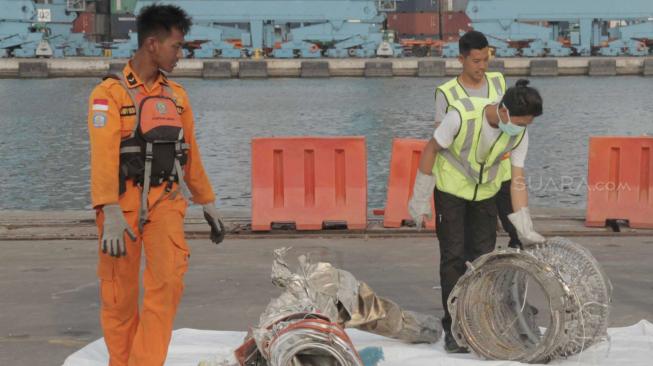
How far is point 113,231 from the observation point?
570cm

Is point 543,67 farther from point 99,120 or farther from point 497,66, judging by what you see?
point 99,120

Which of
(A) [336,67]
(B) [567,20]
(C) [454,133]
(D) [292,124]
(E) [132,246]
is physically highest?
(B) [567,20]

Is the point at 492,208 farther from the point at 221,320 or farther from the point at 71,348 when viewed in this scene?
the point at 71,348

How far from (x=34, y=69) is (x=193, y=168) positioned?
64.1m

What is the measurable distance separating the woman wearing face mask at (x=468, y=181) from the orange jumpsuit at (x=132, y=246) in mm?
1689

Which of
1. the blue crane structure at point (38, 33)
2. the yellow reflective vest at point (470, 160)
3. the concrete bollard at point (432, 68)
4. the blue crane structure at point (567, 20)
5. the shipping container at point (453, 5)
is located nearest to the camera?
the yellow reflective vest at point (470, 160)

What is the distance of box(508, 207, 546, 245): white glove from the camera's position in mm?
6941

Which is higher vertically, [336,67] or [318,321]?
[318,321]

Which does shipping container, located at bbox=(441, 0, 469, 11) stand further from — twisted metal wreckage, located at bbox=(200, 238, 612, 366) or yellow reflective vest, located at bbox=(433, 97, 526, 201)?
twisted metal wreckage, located at bbox=(200, 238, 612, 366)

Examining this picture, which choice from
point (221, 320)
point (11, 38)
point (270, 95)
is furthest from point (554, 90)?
point (221, 320)

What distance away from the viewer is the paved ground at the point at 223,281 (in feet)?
26.8

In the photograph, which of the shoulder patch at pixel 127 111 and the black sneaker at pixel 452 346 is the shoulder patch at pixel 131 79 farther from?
the black sneaker at pixel 452 346

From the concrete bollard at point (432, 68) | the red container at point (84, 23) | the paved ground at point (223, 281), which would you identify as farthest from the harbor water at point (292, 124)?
the red container at point (84, 23)

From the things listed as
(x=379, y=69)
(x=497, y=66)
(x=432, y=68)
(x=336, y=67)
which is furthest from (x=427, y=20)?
(x=497, y=66)
